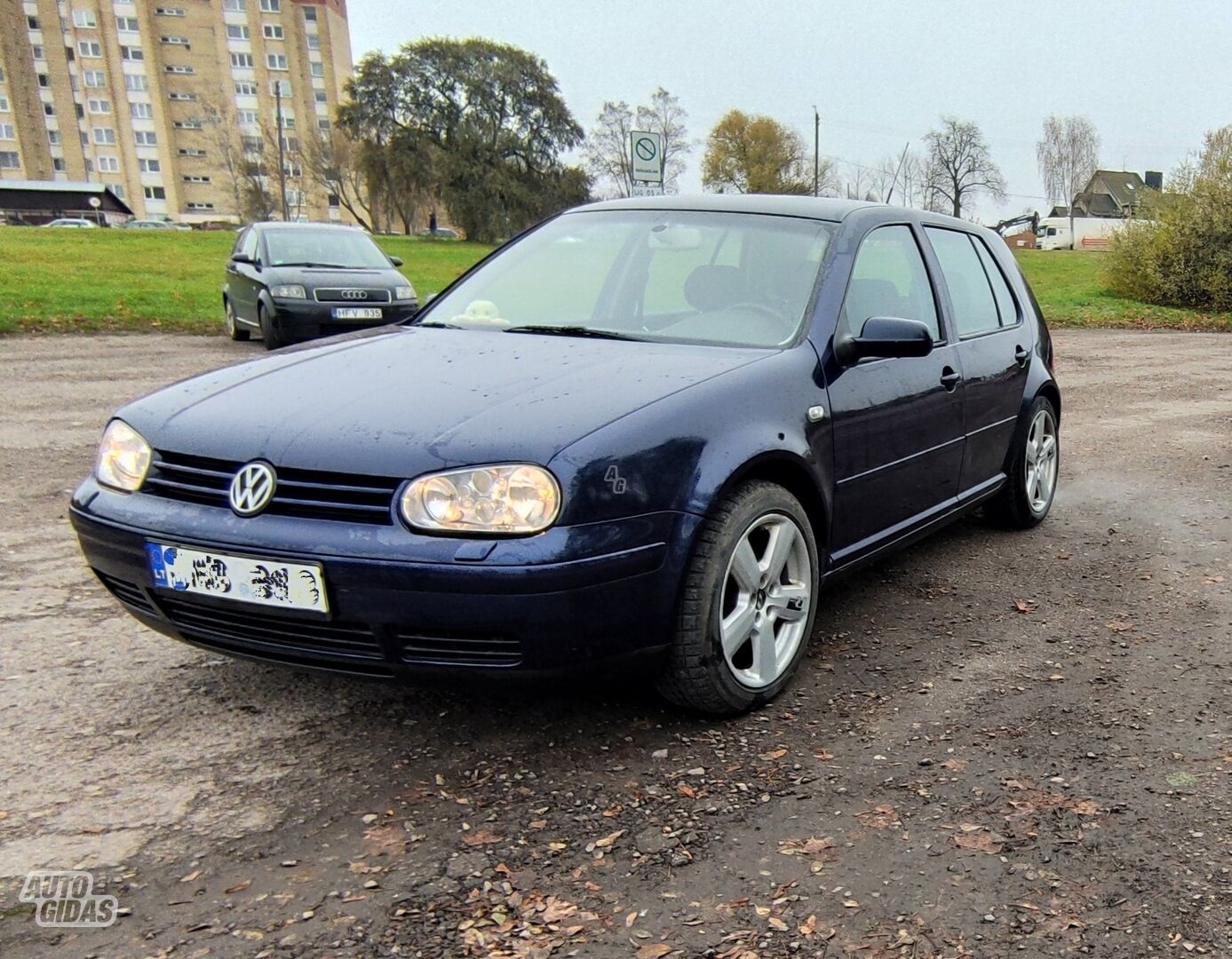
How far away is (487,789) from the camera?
8.80ft

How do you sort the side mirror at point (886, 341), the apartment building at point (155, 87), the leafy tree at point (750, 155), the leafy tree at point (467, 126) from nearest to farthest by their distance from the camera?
1. the side mirror at point (886, 341)
2. the leafy tree at point (467, 126)
3. the leafy tree at point (750, 155)
4. the apartment building at point (155, 87)

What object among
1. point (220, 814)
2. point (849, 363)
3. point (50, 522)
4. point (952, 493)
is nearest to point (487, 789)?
point (220, 814)

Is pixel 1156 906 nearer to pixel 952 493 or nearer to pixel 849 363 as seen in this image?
pixel 849 363

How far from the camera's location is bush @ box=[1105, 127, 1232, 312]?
2309 cm

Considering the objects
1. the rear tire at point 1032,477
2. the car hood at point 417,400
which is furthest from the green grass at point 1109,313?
the car hood at point 417,400

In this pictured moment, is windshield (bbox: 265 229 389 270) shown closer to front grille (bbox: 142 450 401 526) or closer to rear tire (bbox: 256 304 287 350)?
rear tire (bbox: 256 304 287 350)

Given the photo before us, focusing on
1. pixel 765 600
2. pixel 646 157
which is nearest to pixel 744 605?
pixel 765 600

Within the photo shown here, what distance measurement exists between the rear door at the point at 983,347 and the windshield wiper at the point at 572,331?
1631mm

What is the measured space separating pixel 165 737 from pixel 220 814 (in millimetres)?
517

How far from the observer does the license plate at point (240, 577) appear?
2.57 meters

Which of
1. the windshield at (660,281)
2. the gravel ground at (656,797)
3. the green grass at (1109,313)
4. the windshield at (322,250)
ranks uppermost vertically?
the windshield at (322,250)

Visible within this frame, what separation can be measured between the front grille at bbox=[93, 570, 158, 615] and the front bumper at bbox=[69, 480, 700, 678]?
0.04m

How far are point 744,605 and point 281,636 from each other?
4.32 feet

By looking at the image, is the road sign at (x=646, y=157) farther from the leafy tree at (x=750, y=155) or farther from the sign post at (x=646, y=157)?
the leafy tree at (x=750, y=155)
